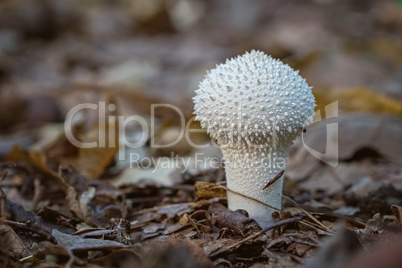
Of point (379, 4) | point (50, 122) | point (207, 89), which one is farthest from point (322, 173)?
point (379, 4)

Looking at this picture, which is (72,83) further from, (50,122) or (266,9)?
(266,9)

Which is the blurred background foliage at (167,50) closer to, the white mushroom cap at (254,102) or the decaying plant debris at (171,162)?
the decaying plant debris at (171,162)

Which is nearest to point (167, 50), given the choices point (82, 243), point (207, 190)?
point (207, 190)

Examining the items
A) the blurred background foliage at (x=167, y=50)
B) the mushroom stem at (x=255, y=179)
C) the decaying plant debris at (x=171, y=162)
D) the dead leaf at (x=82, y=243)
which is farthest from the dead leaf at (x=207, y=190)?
the blurred background foliage at (x=167, y=50)

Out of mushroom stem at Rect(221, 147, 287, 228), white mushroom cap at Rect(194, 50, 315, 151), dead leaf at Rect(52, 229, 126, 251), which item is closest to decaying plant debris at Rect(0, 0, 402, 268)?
dead leaf at Rect(52, 229, 126, 251)

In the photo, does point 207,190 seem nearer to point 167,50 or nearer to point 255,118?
point 255,118
